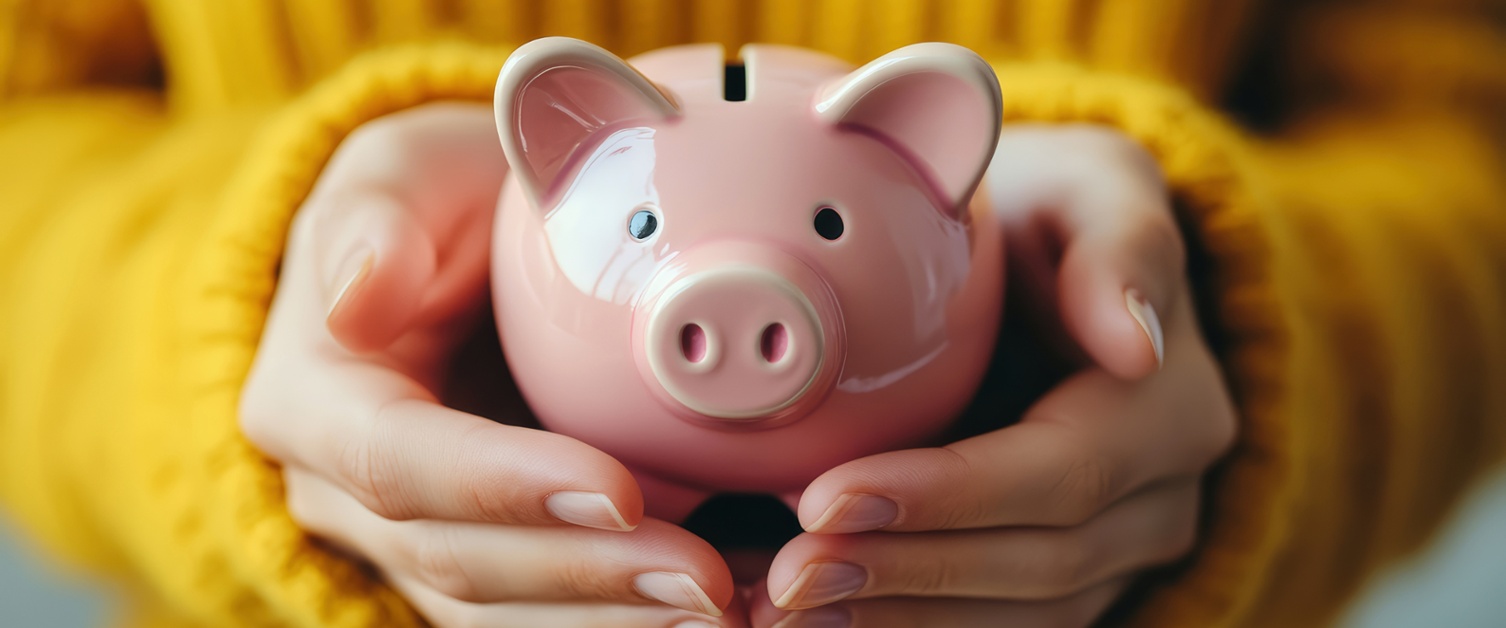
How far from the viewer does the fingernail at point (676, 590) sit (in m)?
0.39

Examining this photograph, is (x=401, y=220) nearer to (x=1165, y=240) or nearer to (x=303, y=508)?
(x=303, y=508)

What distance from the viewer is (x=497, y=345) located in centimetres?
55

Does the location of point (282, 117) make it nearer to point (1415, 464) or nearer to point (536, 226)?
point (536, 226)

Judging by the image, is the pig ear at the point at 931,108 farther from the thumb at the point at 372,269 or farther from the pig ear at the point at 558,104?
the thumb at the point at 372,269

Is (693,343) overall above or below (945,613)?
above

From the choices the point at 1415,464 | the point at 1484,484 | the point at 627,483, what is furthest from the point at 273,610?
the point at 1484,484

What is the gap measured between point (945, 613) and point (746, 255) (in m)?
0.21

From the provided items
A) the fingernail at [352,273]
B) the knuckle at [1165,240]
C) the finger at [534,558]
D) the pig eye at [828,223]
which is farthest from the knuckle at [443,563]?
the knuckle at [1165,240]

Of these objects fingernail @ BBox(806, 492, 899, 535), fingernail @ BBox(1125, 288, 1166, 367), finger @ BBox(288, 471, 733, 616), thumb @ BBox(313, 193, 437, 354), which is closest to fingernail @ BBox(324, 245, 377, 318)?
thumb @ BBox(313, 193, 437, 354)

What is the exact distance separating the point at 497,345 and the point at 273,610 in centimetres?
18

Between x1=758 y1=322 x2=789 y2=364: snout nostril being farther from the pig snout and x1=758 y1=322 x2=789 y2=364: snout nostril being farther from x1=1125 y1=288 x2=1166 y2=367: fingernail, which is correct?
x1=1125 y1=288 x2=1166 y2=367: fingernail

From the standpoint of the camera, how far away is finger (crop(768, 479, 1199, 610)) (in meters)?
0.40

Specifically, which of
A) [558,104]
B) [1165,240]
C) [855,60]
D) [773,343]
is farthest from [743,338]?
[855,60]

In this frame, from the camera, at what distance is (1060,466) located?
1.41 feet
